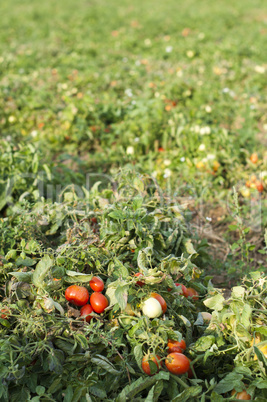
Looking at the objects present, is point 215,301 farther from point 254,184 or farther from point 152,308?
point 254,184

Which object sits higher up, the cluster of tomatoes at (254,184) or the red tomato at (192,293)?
the red tomato at (192,293)

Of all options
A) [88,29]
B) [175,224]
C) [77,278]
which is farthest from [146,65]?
[77,278]

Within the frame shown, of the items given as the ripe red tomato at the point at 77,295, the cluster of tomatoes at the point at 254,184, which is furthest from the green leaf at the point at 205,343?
the cluster of tomatoes at the point at 254,184

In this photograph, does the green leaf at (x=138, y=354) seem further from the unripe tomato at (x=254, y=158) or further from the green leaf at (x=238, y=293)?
the unripe tomato at (x=254, y=158)

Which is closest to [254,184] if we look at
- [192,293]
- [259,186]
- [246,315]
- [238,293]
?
[259,186]

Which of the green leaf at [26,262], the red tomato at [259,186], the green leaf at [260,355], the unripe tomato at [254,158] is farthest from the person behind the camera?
the unripe tomato at [254,158]

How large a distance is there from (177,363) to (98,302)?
449mm

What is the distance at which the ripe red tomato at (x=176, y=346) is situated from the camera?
1670 millimetres

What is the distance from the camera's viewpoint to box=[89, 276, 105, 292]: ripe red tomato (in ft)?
6.05

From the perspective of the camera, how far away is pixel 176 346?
1673 mm

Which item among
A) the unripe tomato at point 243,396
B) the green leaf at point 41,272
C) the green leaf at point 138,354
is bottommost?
the unripe tomato at point 243,396

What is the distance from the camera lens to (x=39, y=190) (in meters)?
2.99

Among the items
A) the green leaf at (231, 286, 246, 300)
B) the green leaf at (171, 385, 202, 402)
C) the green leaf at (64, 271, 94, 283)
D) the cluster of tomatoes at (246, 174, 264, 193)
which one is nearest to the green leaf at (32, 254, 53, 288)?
the green leaf at (64, 271, 94, 283)

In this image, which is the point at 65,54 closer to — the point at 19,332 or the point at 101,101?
the point at 101,101
